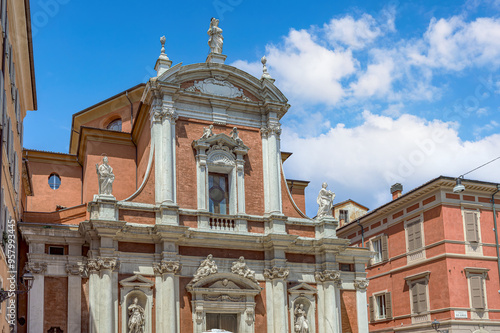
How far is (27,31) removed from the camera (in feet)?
66.2

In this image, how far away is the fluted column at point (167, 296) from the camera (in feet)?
73.6

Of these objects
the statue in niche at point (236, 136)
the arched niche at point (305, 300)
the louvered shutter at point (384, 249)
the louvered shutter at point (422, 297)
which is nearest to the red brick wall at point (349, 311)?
the arched niche at point (305, 300)

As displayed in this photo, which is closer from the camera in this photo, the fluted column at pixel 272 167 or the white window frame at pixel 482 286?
the fluted column at pixel 272 167

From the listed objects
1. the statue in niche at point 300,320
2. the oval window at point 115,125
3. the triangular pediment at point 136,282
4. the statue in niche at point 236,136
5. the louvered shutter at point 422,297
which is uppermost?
the oval window at point 115,125

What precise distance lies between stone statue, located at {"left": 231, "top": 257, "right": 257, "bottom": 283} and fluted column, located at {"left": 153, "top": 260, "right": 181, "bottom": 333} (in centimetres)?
220

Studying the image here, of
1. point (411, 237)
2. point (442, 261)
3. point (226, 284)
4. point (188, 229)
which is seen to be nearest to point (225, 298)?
point (226, 284)

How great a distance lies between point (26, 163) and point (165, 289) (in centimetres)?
813

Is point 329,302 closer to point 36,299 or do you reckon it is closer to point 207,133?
point 207,133

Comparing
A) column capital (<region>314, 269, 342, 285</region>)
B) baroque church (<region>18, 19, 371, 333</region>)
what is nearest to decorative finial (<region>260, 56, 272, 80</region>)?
baroque church (<region>18, 19, 371, 333</region>)

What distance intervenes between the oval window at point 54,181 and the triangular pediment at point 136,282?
764 centimetres

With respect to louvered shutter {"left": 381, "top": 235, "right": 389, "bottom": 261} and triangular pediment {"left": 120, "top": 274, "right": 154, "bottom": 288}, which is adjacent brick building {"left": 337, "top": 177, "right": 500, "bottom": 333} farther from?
triangular pediment {"left": 120, "top": 274, "right": 154, "bottom": 288}

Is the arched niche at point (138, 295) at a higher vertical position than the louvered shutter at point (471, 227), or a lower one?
lower

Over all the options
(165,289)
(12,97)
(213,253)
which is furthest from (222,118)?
(12,97)

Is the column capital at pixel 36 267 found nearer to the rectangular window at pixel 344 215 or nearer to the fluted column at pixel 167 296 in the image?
the fluted column at pixel 167 296
